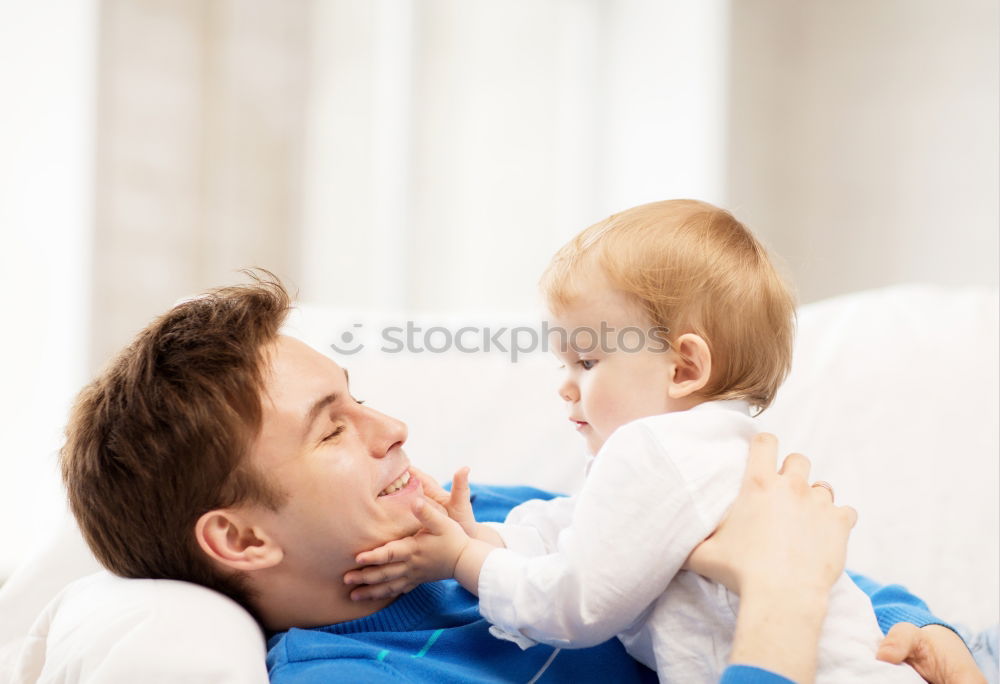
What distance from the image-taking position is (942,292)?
1.93 metres

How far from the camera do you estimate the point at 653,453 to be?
963 mm

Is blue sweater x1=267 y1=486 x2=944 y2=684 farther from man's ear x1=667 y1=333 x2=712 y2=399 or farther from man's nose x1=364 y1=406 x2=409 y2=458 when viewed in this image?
man's ear x1=667 y1=333 x2=712 y2=399

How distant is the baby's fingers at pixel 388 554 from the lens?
108cm

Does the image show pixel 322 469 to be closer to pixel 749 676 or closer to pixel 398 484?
pixel 398 484

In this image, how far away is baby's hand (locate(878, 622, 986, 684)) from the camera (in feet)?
3.35

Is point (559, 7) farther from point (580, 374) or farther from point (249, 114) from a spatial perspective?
point (580, 374)

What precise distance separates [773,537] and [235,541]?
62 cm

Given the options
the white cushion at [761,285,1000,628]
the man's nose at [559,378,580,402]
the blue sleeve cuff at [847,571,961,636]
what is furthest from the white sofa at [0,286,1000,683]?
the man's nose at [559,378,580,402]

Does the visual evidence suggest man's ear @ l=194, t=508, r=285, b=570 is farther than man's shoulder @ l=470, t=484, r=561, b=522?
No

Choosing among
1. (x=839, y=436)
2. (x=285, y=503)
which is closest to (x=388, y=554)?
(x=285, y=503)

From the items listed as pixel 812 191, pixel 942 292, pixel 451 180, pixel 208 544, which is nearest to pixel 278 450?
pixel 208 544

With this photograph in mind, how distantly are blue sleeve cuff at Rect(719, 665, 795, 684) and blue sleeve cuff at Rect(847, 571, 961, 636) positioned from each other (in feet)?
1.21

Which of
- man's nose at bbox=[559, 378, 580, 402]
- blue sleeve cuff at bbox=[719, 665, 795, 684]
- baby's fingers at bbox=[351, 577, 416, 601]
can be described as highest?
man's nose at bbox=[559, 378, 580, 402]

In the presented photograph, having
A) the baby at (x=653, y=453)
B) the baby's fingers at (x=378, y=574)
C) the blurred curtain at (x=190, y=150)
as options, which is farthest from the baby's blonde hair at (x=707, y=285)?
the blurred curtain at (x=190, y=150)
